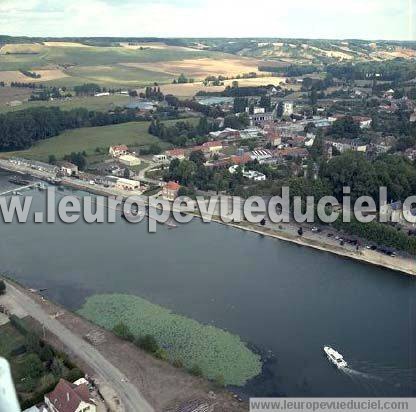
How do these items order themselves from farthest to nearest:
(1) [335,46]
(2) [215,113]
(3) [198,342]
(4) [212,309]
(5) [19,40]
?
(1) [335,46] < (5) [19,40] < (2) [215,113] < (4) [212,309] < (3) [198,342]

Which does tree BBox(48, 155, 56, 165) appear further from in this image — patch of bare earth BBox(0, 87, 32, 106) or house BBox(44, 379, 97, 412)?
house BBox(44, 379, 97, 412)

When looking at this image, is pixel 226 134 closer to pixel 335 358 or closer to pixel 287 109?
pixel 287 109

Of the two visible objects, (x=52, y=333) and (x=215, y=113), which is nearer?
(x=52, y=333)

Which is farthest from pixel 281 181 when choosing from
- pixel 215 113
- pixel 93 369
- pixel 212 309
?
pixel 215 113

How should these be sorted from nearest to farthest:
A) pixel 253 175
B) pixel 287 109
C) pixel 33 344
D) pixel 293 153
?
pixel 33 344 < pixel 253 175 < pixel 293 153 < pixel 287 109

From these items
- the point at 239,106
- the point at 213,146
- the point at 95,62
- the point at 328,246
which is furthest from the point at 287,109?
the point at 95,62

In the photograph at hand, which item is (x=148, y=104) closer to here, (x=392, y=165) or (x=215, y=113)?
(x=215, y=113)

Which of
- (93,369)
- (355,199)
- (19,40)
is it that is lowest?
(93,369)
